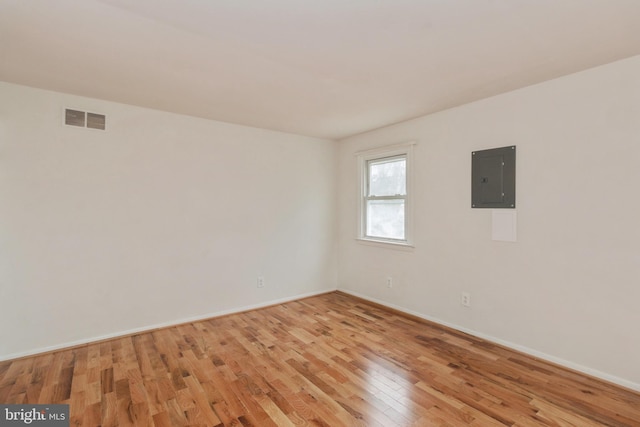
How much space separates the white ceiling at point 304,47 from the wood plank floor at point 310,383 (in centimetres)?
232

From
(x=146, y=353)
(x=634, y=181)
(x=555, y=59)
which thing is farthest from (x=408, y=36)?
(x=146, y=353)

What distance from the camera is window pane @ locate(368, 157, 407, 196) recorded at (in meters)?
3.87

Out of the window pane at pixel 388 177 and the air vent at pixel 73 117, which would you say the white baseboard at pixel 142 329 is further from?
the air vent at pixel 73 117

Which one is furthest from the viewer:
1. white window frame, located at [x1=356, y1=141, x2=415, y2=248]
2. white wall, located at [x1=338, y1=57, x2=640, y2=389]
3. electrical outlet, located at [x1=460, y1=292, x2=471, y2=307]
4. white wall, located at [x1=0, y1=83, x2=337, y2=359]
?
white window frame, located at [x1=356, y1=141, x2=415, y2=248]

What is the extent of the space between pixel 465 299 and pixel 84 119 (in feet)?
13.4

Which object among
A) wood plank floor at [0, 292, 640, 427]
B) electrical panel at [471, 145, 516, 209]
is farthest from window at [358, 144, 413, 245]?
wood plank floor at [0, 292, 640, 427]

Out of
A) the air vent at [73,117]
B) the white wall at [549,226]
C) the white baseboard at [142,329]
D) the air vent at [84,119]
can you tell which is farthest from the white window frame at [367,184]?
the air vent at [73,117]

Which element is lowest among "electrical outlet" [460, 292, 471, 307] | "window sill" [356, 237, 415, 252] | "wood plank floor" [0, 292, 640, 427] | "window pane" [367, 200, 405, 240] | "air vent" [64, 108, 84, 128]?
"wood plank floor" [0, 292, 640, 427]

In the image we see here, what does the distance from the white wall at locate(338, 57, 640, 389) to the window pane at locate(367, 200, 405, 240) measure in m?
0.37

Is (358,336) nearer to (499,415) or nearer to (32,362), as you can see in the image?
(499,415)

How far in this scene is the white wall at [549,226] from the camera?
2.21 meters

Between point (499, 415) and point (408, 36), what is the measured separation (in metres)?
2.39

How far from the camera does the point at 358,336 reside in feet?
10.1

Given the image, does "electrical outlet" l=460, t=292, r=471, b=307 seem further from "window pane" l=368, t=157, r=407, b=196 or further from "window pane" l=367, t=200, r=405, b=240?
"window pane" l=368, t=157, r=407, b=196
